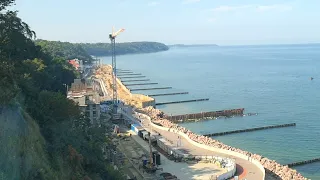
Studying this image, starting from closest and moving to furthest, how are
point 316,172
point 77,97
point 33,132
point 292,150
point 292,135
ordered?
point 33,132
point 316,172
point 77,97
point 292,150
point 292,135

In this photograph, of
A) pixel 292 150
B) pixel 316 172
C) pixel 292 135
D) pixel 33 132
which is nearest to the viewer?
pixel 33 132

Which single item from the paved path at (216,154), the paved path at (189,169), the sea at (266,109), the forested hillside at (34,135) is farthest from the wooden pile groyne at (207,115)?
the forested hillside at (34,135)

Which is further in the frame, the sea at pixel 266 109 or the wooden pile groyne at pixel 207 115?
the wooden pile groyne at pixel 207 115

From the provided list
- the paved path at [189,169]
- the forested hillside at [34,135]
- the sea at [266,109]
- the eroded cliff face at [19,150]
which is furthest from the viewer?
the sea at [266,109]

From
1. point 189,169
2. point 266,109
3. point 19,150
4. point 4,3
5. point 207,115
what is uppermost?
point 4,3

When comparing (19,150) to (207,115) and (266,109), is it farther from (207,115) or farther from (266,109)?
(266,109)

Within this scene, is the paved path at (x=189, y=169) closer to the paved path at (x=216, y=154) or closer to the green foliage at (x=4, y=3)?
the paved path at (x=216, y=154)

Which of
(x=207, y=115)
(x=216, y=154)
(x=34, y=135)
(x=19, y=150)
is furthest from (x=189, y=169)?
(x=207, y=115)

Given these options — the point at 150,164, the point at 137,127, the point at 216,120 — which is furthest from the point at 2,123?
the point at 216,120

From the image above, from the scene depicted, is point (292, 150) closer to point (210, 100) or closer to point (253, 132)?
point (253, 132)
